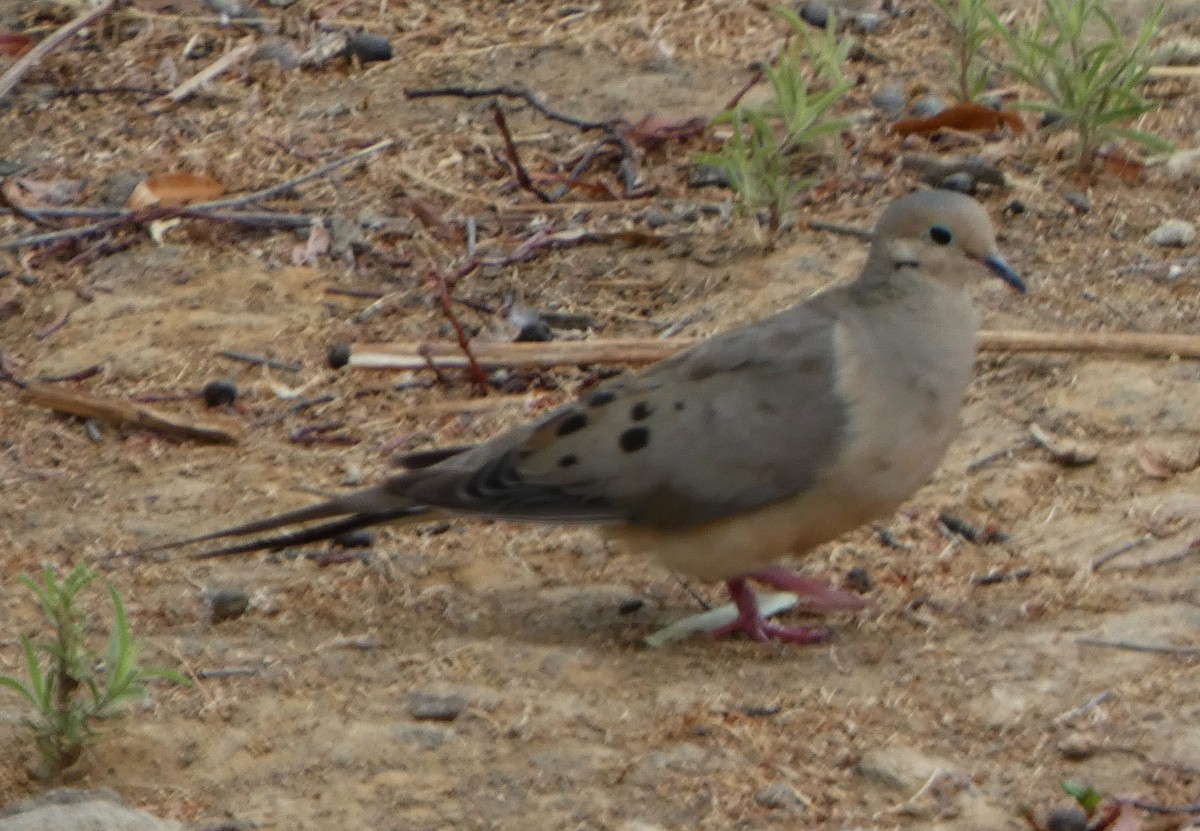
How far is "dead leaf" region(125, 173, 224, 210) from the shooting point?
6379 mm

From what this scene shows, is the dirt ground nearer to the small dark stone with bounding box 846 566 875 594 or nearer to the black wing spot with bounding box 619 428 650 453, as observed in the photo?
the small dark stone with bounding box 846 566 875 594

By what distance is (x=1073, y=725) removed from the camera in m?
3.61

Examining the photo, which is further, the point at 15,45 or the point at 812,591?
the point at 15,45

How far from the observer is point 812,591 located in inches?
170

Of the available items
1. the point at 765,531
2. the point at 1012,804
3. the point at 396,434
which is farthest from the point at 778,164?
the point at 1012,804

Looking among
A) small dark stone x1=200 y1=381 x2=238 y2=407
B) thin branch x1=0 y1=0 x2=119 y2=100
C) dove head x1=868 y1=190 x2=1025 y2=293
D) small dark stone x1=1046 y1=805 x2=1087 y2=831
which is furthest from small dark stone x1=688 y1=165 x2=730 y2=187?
small dark stone x1=1046 y1=805 x2=1087 y2=831

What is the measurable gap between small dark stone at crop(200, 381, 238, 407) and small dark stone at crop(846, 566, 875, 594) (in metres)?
1.79

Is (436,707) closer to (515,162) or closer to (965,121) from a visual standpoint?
(515,162)

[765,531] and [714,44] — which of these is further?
[714,44]

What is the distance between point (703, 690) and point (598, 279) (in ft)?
6.95

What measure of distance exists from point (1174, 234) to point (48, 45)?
375 cm

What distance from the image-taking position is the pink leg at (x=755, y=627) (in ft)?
13.7

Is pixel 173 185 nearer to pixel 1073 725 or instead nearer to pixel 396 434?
pixel 396 434

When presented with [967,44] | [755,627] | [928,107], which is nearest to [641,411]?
[755,627]
